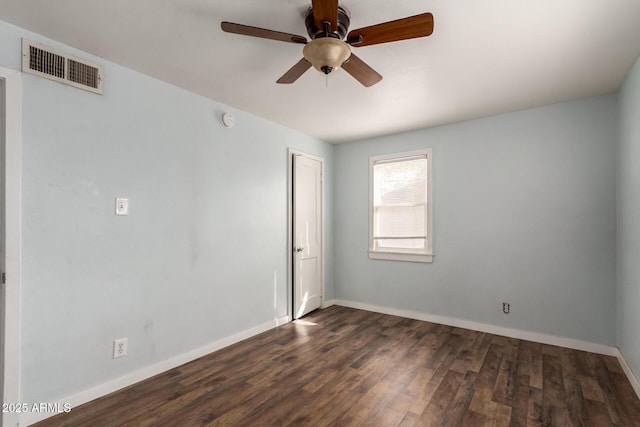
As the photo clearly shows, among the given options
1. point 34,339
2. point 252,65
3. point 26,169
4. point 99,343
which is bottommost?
point 99,343

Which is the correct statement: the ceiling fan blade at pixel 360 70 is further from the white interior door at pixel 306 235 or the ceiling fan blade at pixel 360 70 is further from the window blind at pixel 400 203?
the window blind at pixel 400 203

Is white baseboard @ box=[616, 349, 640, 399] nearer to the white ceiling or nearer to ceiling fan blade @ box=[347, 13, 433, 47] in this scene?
the white ceiling

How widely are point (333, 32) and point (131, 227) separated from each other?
2146 mm

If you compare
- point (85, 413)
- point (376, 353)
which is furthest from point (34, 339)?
point (376, 353)

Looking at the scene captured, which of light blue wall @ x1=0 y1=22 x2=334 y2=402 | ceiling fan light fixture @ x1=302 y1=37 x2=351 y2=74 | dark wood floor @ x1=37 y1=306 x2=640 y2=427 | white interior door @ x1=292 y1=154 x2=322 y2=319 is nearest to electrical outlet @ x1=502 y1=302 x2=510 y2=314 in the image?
dark wood floor @ x1=37 y1=306 x2=640 y2=427

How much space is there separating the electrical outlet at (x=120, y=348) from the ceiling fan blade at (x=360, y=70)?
267cm

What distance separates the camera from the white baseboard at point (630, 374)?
2.41 m

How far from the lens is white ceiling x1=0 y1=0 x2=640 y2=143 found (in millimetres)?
1882

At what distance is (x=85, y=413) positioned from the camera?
2.19 meters

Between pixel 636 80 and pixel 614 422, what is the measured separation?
2.49 metres

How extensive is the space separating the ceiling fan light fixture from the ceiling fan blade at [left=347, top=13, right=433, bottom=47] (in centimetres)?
9

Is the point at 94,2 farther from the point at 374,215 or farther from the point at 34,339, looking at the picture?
the point at 374,215

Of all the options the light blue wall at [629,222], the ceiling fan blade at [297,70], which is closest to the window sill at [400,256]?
the light blue wall at [629,222]

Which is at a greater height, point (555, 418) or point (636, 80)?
point (636, 80)
